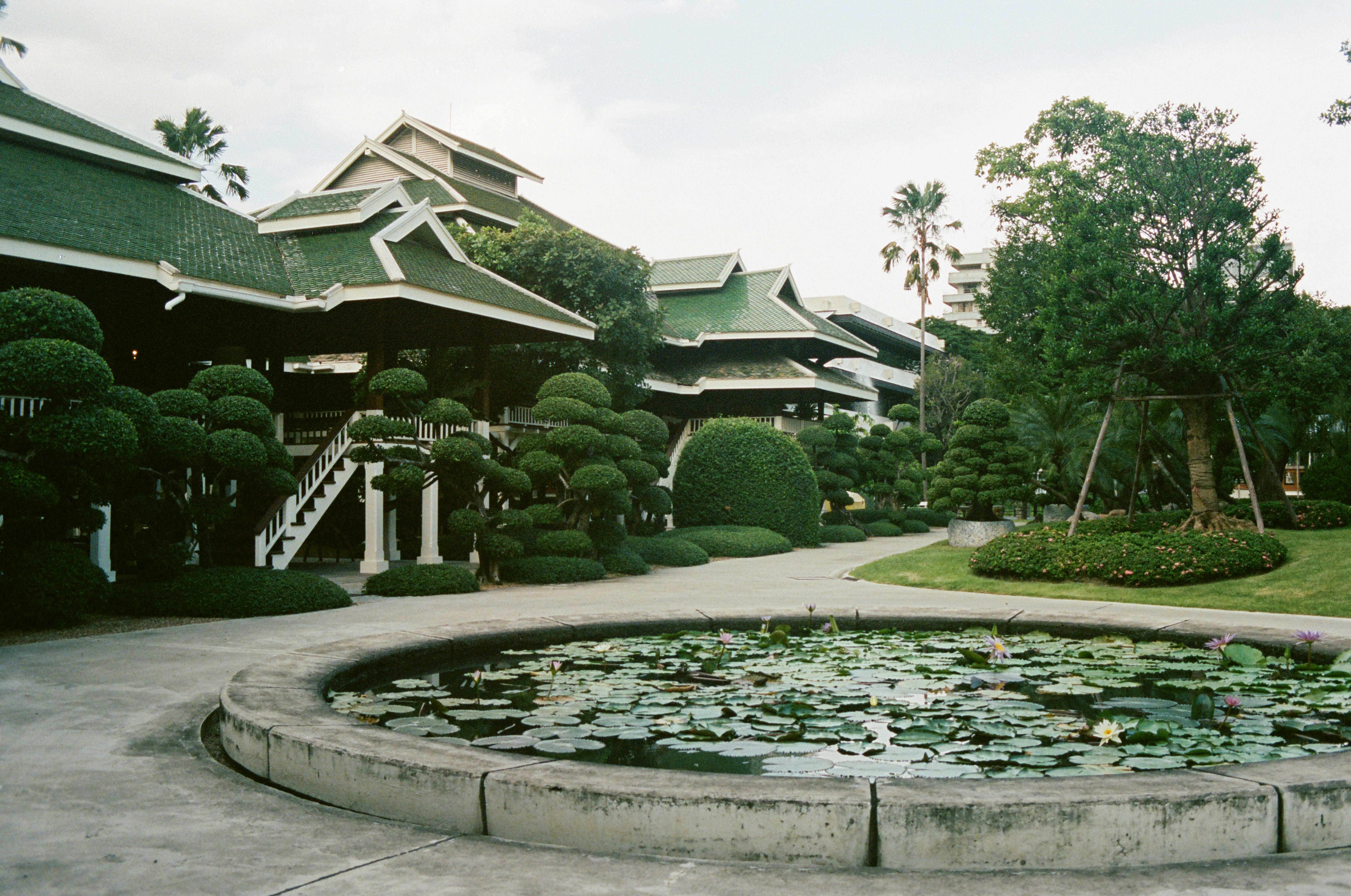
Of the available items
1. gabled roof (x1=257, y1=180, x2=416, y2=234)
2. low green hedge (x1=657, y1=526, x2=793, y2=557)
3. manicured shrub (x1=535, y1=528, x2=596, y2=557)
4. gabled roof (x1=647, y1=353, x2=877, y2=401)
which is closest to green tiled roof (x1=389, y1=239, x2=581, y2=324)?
gabled roof (x1=257, y1=180, x2=416, y2=234)

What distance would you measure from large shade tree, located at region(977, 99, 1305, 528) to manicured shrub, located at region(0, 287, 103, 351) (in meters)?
12.6

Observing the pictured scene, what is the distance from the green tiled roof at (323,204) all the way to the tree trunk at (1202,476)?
45.4 ft

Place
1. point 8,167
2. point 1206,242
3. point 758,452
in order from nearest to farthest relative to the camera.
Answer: point 8,167, point 1206,242, point 758,452

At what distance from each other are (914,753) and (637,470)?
12212 mm

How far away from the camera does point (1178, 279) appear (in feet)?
49.1

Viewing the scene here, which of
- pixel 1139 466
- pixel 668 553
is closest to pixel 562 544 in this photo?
pixel 668 553

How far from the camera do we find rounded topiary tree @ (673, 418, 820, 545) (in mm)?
22797

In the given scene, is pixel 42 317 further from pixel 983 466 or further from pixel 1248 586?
pixel 983 466

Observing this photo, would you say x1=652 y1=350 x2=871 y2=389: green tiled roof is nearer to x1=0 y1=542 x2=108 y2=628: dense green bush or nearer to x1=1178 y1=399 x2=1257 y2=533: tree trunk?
x1=1178 y1=399 x2=1257 y2=533: tree trunk

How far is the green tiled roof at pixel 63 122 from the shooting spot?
14.1 meters

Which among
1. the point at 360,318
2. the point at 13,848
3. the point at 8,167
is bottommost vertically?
the point at 13,848

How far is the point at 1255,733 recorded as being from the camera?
441cm

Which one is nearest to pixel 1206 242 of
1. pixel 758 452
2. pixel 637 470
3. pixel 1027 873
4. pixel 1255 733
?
pixel 637 470

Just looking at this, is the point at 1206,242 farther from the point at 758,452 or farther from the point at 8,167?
the point at 8,167
